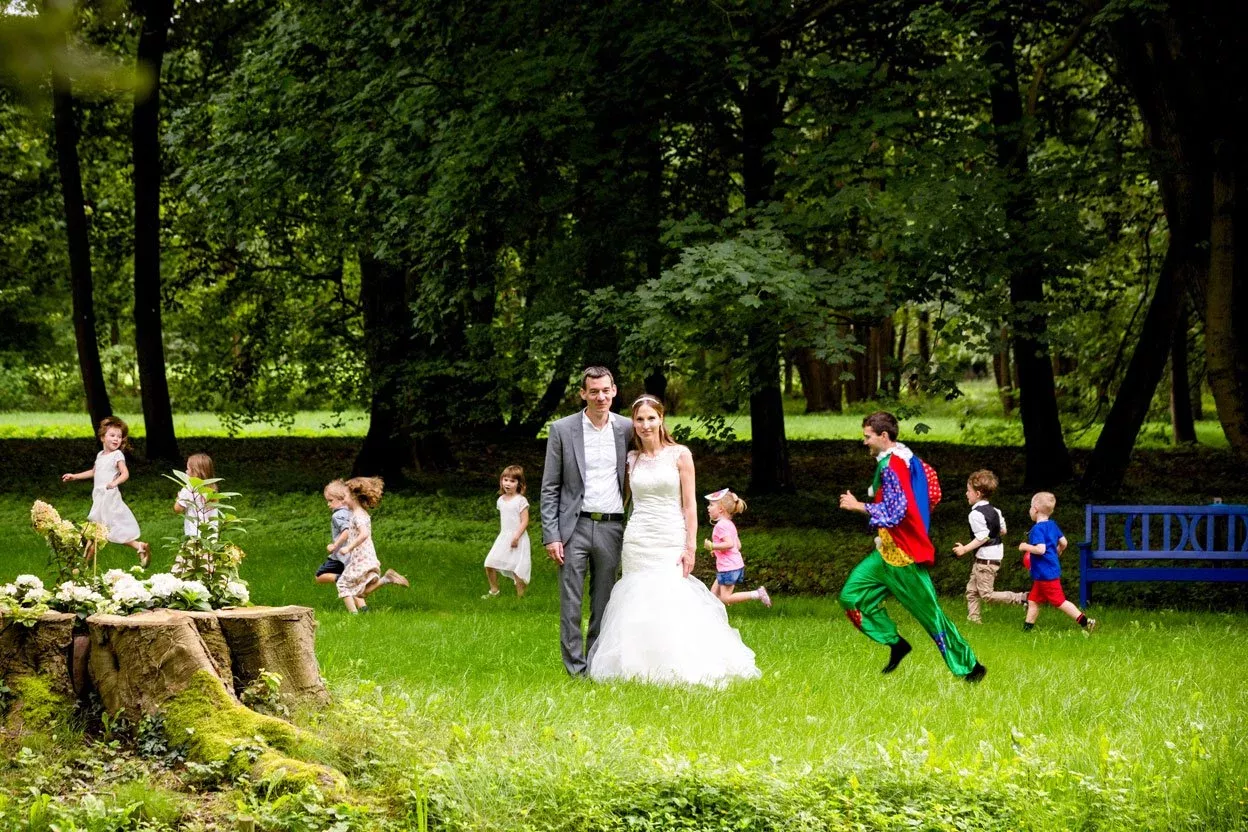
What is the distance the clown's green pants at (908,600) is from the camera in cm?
887

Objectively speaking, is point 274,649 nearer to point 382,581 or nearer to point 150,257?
point 382,581

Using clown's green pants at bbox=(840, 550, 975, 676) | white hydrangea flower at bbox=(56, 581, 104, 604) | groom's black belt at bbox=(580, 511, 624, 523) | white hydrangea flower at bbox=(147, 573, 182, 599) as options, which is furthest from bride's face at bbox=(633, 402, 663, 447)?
white hydrangea flower at bbox=(56, 581, 104, 604)

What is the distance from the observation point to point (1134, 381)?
19.0 meters

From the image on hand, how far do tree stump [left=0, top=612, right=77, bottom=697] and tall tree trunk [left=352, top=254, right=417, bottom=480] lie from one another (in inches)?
620

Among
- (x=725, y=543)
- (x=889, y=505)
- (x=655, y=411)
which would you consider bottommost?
(x=725, y=543)

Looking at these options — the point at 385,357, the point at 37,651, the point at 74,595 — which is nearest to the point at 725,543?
the point at 74,595

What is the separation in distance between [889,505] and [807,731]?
83.8 inches

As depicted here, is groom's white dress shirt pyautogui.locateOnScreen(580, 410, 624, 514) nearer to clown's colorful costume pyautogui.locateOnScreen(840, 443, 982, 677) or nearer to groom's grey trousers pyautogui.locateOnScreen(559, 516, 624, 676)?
groom's grey trousers pyautogui.locateOnScreen(559, 516, 624, 676)

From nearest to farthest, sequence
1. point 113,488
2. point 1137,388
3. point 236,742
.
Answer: point 236,742, point 113,488, point 1137,388

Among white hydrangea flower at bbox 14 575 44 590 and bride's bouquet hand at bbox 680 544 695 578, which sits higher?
white hydrangea flower at bbox 14 575 44 590

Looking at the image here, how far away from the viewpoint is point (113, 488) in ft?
48.8

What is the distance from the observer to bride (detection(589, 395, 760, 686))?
351 inches

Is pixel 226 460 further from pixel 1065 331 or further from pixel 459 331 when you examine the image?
pixel 1065 331

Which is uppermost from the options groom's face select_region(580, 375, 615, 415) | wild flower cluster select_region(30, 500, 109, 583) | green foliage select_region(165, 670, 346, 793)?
groom's face select_region(580, 375, 615, 415)
